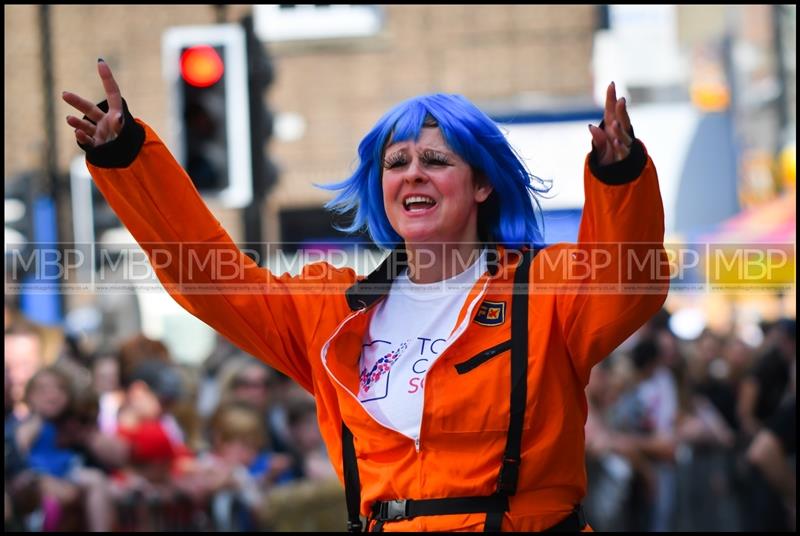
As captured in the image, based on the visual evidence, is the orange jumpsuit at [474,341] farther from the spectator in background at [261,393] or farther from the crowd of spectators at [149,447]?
Answer: the spectator in background at [261,393]

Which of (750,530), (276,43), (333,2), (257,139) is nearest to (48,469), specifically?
(257,139)

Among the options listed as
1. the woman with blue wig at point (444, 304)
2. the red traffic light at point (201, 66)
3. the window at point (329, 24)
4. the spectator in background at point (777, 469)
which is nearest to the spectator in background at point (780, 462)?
the spectator in background at point (777, 469)

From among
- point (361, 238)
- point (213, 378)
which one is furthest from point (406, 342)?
point (213, 378)

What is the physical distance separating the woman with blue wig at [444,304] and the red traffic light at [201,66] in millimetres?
4742

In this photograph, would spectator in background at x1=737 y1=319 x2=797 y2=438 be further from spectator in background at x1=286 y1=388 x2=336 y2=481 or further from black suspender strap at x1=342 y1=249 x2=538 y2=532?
black suspender strap at x1=342 y1=249 x2=538 y2=532

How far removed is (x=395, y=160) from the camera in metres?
3.39

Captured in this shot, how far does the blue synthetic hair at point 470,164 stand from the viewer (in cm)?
335

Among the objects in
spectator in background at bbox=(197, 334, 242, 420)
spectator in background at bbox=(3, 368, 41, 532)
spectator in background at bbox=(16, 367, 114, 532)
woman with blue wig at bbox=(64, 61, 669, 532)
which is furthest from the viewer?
spectator in background at bbox=(197, 334, 242, 420)

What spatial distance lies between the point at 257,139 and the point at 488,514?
224 inches

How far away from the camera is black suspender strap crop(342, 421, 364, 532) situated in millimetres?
3314

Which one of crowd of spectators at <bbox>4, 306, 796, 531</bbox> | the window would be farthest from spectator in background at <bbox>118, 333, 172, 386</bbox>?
the window

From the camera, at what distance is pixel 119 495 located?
24.8 ft

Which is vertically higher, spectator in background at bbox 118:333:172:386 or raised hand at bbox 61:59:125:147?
raised hand at bbox 61:59:125:147

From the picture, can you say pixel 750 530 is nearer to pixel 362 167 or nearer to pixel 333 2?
pixel 333 2
